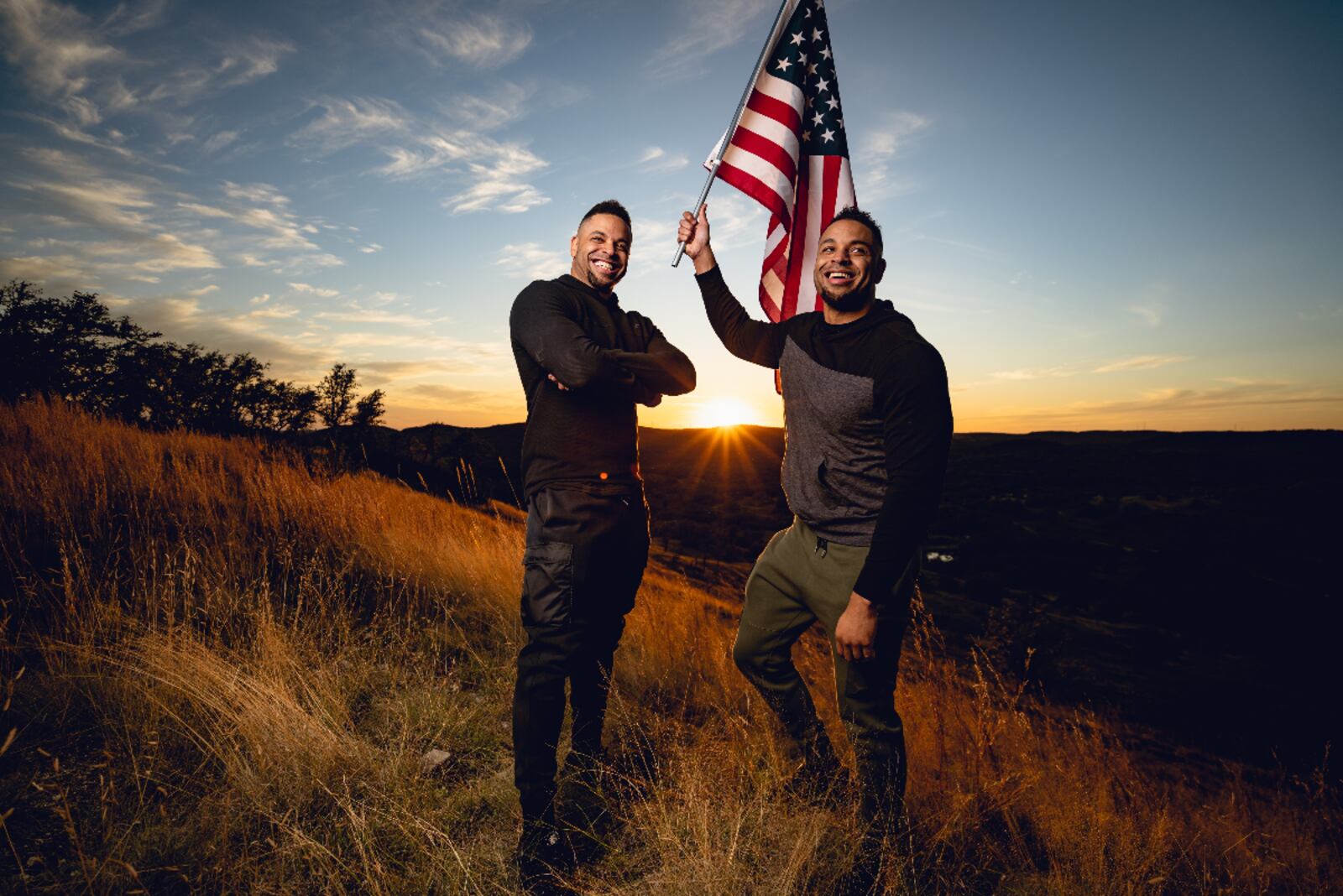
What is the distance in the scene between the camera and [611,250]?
90.1 inches

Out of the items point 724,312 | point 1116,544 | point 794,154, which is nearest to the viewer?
point 724,312

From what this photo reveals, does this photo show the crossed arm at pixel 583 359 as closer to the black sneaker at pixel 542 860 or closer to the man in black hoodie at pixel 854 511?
the man in black hoodie at pixel 854 511

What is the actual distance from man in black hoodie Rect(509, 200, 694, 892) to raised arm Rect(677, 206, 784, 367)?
0.63m

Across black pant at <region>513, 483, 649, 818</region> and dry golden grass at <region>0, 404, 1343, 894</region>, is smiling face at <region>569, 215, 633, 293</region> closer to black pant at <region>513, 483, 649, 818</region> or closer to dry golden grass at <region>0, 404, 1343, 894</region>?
black pant at <region>513, 483, 649, 818</region>

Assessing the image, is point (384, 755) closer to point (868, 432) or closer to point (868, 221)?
point (868, 432)

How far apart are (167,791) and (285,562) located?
6.81 feet

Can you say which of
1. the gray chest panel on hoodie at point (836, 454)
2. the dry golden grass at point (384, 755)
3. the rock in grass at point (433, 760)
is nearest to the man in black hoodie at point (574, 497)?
the dry golden grass at point (384, 755)

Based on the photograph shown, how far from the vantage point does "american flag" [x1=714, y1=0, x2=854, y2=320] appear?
11.0 ft

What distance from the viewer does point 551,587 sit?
76.7 inches

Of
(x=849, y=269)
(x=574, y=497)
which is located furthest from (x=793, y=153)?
(x=574, y=497)

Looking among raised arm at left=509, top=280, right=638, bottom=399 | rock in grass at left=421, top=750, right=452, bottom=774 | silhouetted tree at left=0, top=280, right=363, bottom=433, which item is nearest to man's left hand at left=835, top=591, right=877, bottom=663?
raised arm at left=509, top=280, right=638, bottom=399

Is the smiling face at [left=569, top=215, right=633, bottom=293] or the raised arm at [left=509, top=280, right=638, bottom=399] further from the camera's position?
the smiling face at [left=569, top=215, right=633, bottom=293]

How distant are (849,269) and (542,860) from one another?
2484mm

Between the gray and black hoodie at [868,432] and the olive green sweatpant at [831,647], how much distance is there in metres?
A: 0.11
